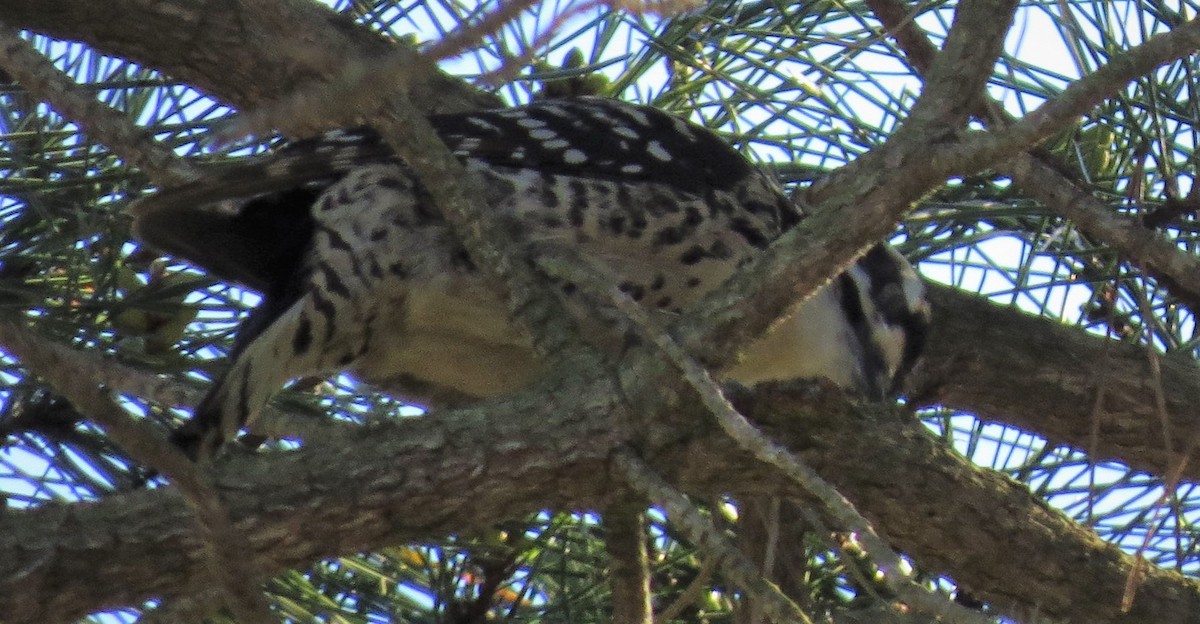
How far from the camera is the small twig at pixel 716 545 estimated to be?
4.95 feet

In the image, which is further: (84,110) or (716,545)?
(84,110)

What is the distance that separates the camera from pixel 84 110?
2.18 metres

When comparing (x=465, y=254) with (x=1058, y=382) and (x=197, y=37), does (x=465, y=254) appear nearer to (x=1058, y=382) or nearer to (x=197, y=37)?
(x=197, y=37)

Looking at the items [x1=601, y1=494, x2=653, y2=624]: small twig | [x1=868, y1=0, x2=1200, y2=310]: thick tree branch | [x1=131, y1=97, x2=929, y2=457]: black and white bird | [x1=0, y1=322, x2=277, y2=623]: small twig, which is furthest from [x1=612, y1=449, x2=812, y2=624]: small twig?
[x1=131, y1=97, x2=929, y2=457]: black and white bird

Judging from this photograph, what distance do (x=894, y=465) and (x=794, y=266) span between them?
42 cm

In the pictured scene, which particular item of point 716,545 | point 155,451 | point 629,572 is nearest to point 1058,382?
point 629,572

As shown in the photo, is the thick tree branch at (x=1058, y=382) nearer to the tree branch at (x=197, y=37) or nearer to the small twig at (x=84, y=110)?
the tree branch at (x=197, y=37)

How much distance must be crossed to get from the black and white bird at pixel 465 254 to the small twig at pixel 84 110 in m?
0.09

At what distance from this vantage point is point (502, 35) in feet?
9.53

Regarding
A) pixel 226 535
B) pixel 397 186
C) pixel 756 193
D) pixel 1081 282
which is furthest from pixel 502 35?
pixel 226 535

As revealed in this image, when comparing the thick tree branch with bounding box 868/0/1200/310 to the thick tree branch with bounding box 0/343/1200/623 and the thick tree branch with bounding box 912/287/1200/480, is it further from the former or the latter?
the thick tree branch with bounding box 912/287/1200/480

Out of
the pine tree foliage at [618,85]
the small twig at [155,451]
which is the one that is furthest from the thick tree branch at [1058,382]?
the small twig at [155,451]

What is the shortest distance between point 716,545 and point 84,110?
116cm

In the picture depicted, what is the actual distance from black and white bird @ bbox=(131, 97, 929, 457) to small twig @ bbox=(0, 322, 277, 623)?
1.23 meters
